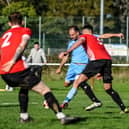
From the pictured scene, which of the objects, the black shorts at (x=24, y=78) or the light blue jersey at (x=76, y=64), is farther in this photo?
the light blue jersey at (x=76, y=64)

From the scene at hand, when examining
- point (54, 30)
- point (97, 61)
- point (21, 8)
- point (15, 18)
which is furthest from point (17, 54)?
point (21, 8)

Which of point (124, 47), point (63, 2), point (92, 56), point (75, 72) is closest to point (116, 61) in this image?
point (124, 47)

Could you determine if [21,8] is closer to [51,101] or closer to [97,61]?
[97,61]

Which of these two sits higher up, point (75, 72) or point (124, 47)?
point (75, 72)

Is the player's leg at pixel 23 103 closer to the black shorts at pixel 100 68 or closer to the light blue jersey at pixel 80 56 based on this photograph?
the black shorts at pixel 100 68

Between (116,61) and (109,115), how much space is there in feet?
78.0

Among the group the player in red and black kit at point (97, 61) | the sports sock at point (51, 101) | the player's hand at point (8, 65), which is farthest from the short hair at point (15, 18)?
the player in red and black kit at point (97, 61)

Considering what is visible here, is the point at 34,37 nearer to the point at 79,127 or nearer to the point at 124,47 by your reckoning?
the point at 124,47

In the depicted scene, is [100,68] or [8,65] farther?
[100,68]

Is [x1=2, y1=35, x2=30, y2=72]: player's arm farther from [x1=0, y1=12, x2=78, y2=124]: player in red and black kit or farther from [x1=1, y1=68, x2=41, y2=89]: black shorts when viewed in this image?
[x1=1, y1=68, x2=41, y2=89]: black shorts

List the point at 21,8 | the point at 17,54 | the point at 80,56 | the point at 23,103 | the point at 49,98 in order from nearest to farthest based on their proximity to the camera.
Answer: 1. the point at 17,54
2. the point at 49,98
3. the point at 23,103
4. the point at 80,56
5. the point at 21,8

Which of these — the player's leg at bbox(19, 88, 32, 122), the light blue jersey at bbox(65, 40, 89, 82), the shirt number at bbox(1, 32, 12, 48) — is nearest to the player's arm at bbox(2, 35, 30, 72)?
the shirt number at bbox(1, 32, 12, 48)

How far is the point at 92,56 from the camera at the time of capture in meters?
13.5

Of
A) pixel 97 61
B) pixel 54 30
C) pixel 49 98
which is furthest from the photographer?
pixel 54 30
